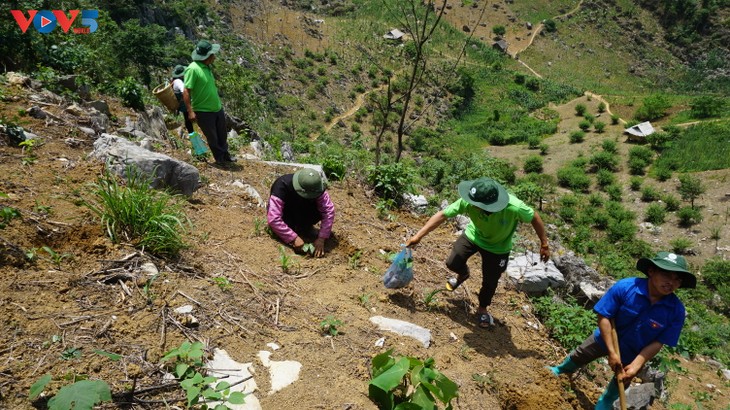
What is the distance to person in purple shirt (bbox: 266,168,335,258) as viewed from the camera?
3.75m

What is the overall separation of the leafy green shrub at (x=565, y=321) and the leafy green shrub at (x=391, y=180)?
2.51 meters

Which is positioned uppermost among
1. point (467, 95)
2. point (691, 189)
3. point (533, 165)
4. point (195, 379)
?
point (195, 379)

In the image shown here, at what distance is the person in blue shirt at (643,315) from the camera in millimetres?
2730

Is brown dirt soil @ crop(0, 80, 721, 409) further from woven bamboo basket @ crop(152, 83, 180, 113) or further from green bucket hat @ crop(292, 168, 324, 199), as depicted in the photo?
woven bamboo basket @ crop(152, 83, 180, 113)

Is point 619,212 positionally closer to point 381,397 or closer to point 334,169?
point 334,169

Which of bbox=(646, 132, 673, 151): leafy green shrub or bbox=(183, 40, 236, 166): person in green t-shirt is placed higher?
bbox=(183, 40, 236, 166): person in green t-shirt

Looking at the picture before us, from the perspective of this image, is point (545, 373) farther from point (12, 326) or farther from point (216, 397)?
point (12, 326)

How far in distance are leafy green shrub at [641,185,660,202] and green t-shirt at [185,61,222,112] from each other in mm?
20783

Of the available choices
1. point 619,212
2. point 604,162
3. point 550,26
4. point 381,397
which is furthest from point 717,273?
point 550,26

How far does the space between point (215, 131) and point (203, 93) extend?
516 mm

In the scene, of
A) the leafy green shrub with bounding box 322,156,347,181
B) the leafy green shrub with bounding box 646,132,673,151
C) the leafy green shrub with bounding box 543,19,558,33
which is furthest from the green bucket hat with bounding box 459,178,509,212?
the leafy green shrub with bounding box 543,19,558,33

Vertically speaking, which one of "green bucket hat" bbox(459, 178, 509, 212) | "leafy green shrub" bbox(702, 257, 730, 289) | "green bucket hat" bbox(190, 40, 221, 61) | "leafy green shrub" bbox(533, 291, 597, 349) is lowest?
"leafy green shrub" bbox(702, 257, 730, 289)

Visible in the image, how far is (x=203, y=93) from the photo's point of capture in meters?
5.26

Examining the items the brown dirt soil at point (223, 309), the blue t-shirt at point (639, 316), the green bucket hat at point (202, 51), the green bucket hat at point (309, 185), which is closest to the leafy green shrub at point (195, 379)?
the brown dirt soil at point (223, 309)
